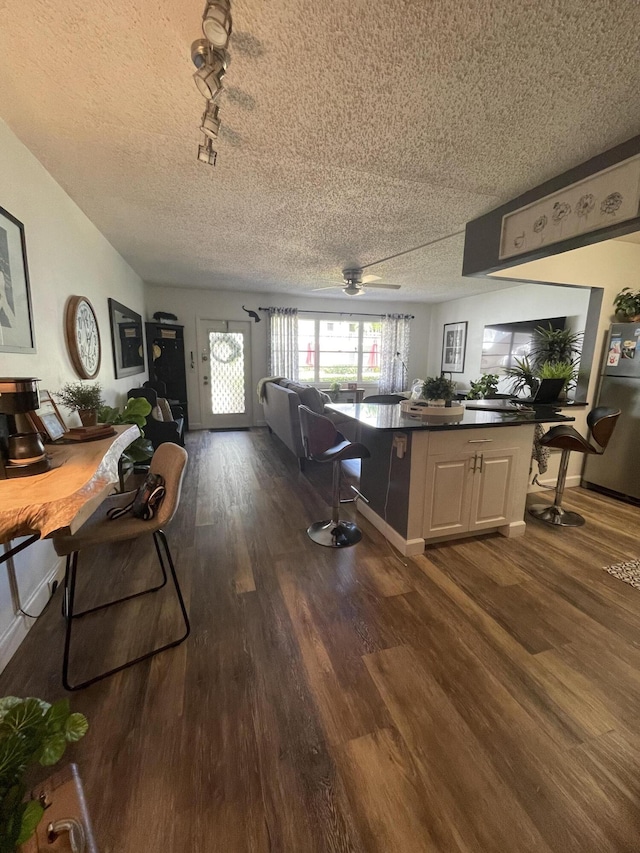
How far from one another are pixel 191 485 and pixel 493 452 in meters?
2.92

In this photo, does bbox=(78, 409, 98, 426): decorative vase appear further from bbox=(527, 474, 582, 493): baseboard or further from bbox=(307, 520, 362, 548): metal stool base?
bbox=(527, 474, 582, 493): baseboard

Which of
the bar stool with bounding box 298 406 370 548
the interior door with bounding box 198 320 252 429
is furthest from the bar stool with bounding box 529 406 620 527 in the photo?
the interior door with bounding box 198 320 252 429

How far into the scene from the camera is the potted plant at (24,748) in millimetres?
575

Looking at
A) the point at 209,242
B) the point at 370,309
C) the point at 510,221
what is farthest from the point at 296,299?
the point at 510,221

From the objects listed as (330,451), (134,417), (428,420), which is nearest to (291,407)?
(330,451)

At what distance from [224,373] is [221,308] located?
116cm

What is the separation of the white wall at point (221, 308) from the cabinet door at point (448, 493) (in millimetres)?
4777

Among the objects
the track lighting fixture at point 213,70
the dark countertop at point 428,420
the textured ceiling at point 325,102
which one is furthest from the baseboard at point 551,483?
the track lighting fixture at point 213,70

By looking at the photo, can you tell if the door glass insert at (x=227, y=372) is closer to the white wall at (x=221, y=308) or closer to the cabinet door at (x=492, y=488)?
the white wall at (x=221, y=308)

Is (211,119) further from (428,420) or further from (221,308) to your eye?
(221,308)

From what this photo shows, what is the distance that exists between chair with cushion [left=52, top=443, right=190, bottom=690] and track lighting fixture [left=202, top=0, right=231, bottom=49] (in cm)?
145

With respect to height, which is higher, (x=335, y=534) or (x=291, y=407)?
(x=291, y=407)

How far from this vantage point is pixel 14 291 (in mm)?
1707

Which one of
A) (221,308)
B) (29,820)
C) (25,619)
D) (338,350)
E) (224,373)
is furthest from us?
(338,350)
